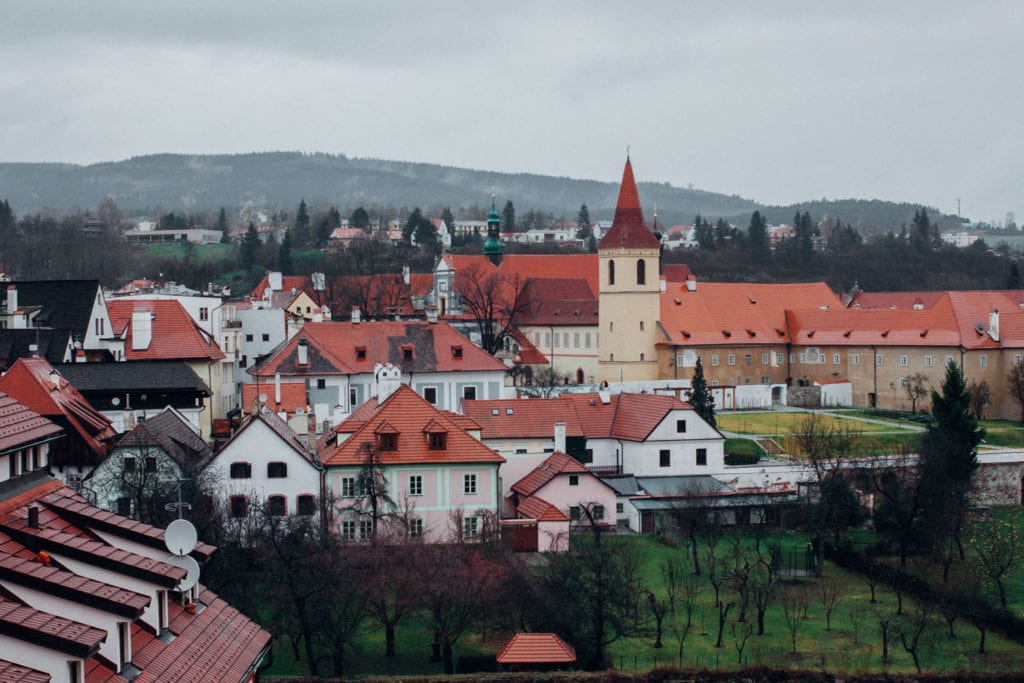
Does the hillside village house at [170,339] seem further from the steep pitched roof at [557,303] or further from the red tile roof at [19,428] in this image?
the red tile roof at [19,428]

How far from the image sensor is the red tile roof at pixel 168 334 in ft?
179

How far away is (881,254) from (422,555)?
111935 millimetres

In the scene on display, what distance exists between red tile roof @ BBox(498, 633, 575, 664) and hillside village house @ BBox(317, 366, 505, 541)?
905 centimetres

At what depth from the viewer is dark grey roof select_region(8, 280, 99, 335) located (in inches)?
2088

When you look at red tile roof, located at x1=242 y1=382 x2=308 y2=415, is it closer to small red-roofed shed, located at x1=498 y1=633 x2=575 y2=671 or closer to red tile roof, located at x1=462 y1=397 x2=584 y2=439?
red tile roof, located at x1=462 y1=397 x2=584 y2=439

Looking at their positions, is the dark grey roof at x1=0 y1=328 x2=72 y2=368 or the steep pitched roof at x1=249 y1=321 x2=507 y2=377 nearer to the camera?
the dark grey roof at x1=0 y1=328 x2=72 y2=368

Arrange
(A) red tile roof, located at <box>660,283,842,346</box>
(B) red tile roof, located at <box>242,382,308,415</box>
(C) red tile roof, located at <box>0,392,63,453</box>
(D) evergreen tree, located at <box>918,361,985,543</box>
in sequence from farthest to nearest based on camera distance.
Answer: (A) red tile roof, located at <box>660,283,842,346</box>, (B) red tile roof, located at <box>242,382,308,415</box>, (D) evergreen tree, located at <box>918,361,985,543</box>, (C) red tile roof, located at <box>0,392,63,453</box>

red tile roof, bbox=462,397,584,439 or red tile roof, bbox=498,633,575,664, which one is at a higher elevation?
red tile roof, bbox=462,397,584,439

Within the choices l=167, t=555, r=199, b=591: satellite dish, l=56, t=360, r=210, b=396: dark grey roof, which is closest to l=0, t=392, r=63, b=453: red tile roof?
l=167, t=555, r=199, b=591: satellite dish

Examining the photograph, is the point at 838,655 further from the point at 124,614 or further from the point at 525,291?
the point at 525,291

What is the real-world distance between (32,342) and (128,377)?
15.8ft

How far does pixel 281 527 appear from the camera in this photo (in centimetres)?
3469

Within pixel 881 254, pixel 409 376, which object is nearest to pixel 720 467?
pixel 409 376

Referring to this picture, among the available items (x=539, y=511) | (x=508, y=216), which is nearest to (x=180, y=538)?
(x=539, y=511)
